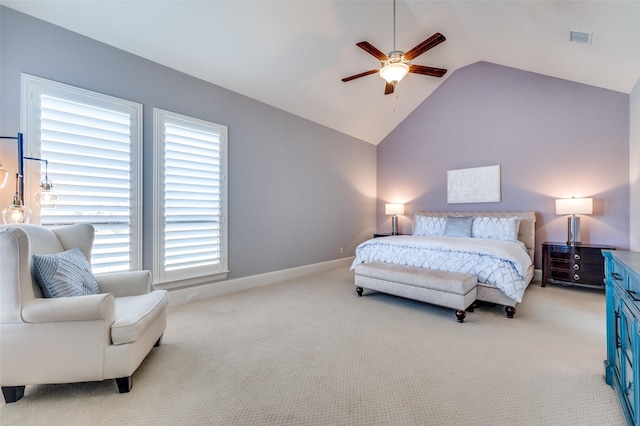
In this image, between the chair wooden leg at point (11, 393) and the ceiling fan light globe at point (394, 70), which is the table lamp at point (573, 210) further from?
the chair wooden leg at point (11, 393)

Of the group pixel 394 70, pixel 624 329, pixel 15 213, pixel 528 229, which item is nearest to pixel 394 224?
pixel 528 229

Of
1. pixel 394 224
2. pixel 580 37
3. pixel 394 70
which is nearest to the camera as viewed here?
pixel 394 70

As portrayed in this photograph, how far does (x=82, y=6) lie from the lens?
256 cm

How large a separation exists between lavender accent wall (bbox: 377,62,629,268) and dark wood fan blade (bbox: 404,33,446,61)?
268 centimetres

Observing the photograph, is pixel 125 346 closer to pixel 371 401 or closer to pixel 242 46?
pixel 371 401

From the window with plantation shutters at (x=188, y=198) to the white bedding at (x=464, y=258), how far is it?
2251 millimetres

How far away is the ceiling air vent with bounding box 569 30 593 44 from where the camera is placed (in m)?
2.99

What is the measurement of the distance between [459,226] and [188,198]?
4.39 metres

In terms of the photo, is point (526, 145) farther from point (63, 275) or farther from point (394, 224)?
point (63, 275)

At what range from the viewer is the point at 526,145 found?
480 centimetres

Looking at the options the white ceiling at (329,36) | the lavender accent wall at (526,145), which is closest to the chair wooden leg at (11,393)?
the white ceiling at (329,36)

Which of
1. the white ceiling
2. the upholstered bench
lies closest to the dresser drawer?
the upholstered bench

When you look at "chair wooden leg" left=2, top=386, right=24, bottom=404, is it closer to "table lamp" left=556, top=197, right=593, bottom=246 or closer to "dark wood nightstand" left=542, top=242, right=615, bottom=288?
"dark wood nightstand" left=542, top=242, right=615, bottom=288

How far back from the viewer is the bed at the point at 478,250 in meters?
3.06
